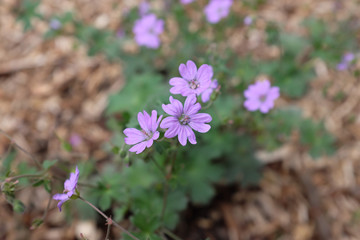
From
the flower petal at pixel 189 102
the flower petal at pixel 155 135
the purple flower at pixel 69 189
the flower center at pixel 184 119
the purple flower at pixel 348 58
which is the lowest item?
the purple flower at pixel 69 189

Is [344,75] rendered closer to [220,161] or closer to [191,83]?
[220,161]

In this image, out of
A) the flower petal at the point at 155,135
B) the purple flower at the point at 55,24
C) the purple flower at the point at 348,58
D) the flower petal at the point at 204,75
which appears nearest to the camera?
the flower petal at the point at 155,135

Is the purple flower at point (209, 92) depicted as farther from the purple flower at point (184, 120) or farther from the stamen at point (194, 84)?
the purple flower at point (184, 120)

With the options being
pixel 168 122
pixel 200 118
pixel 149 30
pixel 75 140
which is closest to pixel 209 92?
pixel 200 118

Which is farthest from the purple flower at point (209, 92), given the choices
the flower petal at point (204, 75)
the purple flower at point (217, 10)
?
the purple flower at point (217, 10)

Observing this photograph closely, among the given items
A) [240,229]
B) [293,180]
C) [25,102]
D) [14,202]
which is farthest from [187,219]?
[25,102]

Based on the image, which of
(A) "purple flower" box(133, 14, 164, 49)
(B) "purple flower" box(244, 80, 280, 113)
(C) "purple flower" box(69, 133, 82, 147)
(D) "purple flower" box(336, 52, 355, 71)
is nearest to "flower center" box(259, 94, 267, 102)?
(B) "purple flower" box(244, 80, 280, 113)
